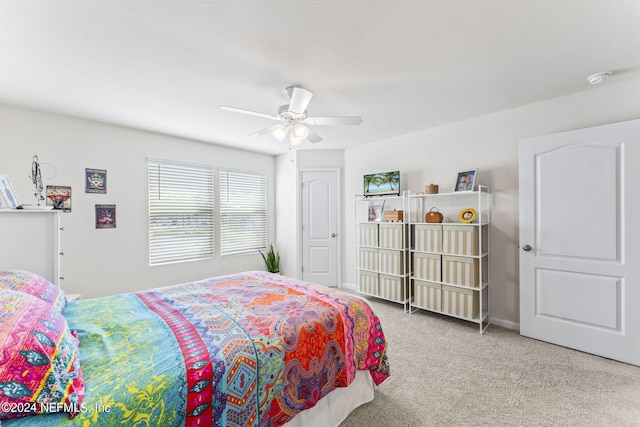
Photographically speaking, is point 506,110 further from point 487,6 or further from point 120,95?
point 120,95

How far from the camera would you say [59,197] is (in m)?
3.16

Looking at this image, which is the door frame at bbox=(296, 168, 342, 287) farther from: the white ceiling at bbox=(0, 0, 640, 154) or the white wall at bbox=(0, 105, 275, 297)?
the white ceiling at bbox=(0, 0, 640, 154)

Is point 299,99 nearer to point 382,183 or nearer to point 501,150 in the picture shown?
point 382,183

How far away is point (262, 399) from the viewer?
4.27ft

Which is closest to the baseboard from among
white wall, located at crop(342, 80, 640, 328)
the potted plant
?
white wall, located at crop(342, 80, 640, 328)

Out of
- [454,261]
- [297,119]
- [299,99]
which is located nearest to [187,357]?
[299,99]

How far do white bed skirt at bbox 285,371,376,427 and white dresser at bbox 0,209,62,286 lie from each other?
221cm

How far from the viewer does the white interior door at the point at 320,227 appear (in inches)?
193

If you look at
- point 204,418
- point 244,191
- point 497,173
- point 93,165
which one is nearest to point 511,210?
point 497,173

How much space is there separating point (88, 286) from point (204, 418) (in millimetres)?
3154

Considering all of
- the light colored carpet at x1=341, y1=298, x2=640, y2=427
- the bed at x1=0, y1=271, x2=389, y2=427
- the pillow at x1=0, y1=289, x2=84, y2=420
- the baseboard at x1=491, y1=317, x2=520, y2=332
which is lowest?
the light colored carpet at x1=341, y1=298, x2=640, y2=427

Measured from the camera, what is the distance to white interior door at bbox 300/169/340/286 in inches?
193

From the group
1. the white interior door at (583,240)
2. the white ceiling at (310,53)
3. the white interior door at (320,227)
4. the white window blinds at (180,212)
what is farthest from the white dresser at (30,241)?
the white interior door at (583,240)

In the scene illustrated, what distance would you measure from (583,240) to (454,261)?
112cm
